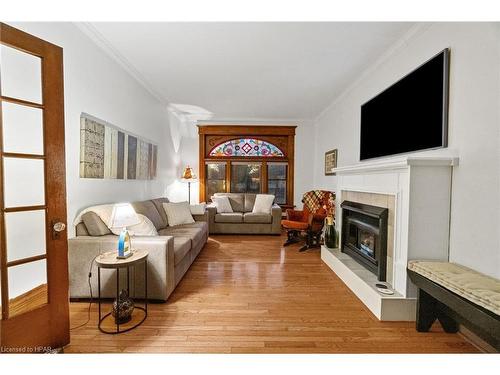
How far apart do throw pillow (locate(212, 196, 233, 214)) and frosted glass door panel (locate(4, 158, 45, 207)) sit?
3.63 metres

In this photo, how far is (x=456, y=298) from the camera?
1.40m

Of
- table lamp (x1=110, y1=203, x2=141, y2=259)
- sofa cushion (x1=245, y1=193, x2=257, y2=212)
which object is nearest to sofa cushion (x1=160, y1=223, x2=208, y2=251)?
table lamp (x1=110, y1=203, x2=141, y2=259)

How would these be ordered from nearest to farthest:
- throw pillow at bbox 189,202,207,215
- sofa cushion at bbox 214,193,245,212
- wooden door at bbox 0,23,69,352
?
wooden door at bbox 0,23,69,352, throw pillow at bbox 189,202,207,215, sofa cushion at bbox 214,193,245,212

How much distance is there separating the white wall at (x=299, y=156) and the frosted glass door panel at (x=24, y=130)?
4.28 meters

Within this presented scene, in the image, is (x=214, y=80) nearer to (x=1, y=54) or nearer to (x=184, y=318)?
(x=1, y=54)

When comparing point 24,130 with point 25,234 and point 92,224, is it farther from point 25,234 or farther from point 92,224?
point 92,224

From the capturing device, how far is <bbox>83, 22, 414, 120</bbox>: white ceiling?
2.26 metres

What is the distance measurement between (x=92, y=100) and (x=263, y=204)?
145 inches

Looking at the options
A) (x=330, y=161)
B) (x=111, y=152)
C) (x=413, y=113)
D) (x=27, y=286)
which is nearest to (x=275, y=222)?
(x=330, y=161)

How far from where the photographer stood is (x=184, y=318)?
75.3 inches

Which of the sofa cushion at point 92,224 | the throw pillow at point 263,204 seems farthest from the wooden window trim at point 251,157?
the sofa cushion at point 92,224

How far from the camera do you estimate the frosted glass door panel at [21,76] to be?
1.51 metres

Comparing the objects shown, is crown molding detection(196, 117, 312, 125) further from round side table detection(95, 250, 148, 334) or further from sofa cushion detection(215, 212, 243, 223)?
round side table detection(95, 250, 148, 334)

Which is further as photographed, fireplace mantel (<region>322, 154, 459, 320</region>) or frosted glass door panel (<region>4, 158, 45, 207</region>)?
fireplace mantel (<region>322, 154, 459, 320</region>)
